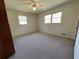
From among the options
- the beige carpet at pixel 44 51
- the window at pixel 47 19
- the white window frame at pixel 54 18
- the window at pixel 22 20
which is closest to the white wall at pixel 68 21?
the white window frame at pixel 54 18

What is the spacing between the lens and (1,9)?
1726mm

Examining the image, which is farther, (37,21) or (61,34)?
A: (37,21)

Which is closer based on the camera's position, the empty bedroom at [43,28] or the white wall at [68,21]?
the empty bedroom at [43,28]

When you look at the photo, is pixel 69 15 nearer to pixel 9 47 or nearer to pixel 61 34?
pixel 61 34

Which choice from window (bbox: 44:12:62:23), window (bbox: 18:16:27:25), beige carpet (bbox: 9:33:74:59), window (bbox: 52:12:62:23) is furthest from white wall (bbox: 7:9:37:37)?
window (bbox: 52:12:62:23)

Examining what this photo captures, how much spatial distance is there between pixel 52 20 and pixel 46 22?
79cm

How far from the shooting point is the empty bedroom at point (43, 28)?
2205 millimetres

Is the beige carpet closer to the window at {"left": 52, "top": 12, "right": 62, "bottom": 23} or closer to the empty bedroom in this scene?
the empty bedroom

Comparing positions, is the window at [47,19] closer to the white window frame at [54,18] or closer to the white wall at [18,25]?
the white window frame at [54,18]

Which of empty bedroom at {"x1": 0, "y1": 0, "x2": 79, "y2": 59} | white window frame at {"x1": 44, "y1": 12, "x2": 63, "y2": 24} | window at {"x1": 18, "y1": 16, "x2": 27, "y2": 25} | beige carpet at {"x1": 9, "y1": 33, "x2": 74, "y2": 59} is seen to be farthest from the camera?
window at {"x1": 18, "y1": 16, "x2": 27, "y2": 25}

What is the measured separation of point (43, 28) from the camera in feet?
20.5

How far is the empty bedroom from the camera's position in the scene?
7.23 ft

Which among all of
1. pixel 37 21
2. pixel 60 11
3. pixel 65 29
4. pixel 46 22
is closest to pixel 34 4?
pixel 60 11

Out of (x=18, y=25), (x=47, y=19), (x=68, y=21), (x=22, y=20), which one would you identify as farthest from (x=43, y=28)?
(x=68, y=21)
